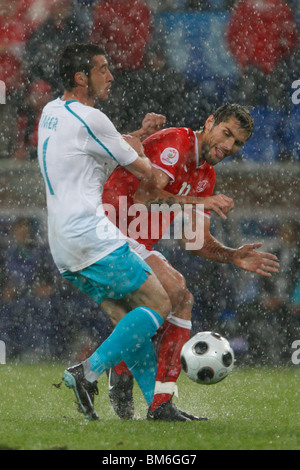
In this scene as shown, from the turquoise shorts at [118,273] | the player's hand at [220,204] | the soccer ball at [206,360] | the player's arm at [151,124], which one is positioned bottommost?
the soccer ball at [206,360]

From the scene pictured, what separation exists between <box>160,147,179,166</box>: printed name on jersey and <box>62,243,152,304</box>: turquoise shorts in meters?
0.58

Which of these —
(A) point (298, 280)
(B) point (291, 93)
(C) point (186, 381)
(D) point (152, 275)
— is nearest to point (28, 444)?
(D) point (152, 275)

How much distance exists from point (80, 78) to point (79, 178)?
52 cm

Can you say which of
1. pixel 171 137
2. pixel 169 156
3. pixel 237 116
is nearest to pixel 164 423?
pixel 169 156

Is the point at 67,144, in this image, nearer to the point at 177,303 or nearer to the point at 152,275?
the point at 152,275

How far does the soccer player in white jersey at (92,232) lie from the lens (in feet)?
12.3

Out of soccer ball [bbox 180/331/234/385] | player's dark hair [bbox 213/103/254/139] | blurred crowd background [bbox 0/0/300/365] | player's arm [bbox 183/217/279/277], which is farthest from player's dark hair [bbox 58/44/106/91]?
blurred crowd background [bbox 0/0/300/365]

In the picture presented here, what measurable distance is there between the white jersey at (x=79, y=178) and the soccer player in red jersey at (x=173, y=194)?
15.5 inches

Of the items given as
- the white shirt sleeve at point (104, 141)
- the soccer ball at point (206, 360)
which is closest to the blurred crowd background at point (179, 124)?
the soccer ball at point (206, 360)

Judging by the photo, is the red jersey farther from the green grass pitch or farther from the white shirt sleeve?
the green grass pitch

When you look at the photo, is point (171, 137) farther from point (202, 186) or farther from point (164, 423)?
point (164, 423)

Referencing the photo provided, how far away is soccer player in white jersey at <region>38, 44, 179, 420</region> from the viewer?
3764 mm

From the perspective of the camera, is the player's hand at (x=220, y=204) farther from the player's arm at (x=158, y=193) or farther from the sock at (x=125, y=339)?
the sock at (x=125, y=339)

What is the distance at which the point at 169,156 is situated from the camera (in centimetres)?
418
